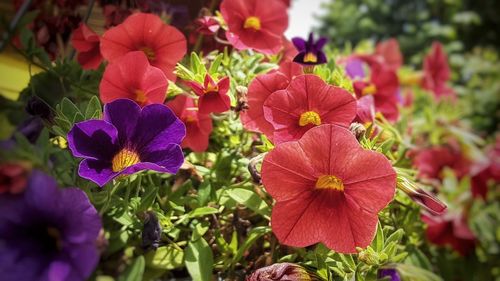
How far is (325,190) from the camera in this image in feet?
1.40

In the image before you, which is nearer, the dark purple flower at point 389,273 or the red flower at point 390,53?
the dark purple flower at point 389,273

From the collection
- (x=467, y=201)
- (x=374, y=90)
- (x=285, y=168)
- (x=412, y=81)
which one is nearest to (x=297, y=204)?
(x=285, y=168)

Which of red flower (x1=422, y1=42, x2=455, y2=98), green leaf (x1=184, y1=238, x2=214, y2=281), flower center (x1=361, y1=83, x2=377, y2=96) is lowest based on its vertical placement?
red flower (x1=422, y1=42, x2=455, y2=98)

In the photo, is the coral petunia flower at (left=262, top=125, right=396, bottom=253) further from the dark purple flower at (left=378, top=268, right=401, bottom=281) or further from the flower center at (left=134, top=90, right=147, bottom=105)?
the flower center at (left=134, top=90, right=147, bottom=105)

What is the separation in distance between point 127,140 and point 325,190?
192mm

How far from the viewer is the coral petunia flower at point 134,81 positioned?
1.55 ft

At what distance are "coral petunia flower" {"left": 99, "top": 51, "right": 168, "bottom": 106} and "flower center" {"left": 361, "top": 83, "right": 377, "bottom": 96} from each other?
1.28ft

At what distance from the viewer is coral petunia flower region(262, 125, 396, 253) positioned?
0.40 m

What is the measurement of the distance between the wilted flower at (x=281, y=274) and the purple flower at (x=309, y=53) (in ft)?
0.80

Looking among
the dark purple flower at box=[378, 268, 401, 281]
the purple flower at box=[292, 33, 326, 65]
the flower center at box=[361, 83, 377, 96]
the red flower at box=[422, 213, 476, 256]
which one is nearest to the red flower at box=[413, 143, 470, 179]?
the red flower at box=[422, 213, 476, 256]

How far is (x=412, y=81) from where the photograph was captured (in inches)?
63.7

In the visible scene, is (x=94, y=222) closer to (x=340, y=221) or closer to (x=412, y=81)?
(x=340, y=221)

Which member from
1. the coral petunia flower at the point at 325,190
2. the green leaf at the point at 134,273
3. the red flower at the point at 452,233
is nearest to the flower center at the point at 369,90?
the red flower at the point at 452,233

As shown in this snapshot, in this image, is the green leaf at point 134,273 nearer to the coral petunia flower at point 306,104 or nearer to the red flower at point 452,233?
the coral petunia flower at point 306,104
